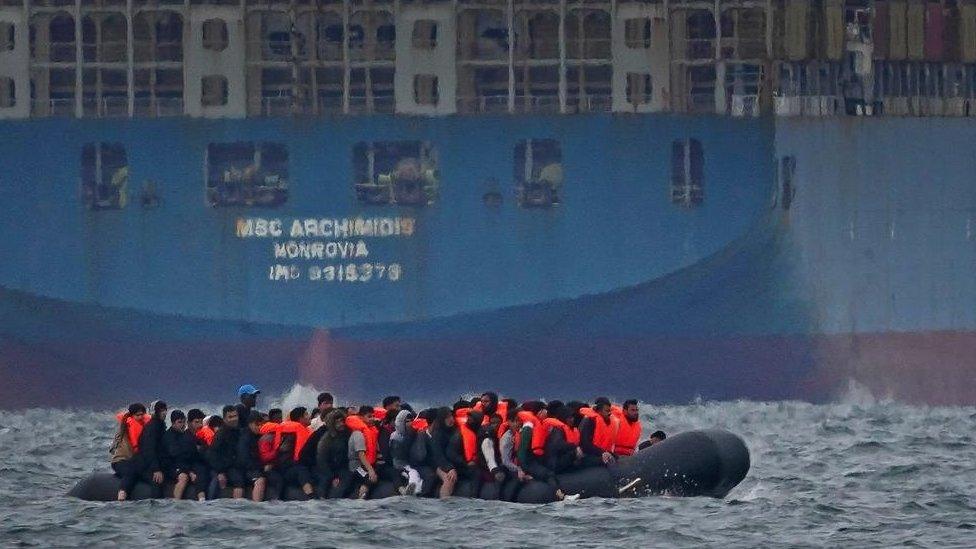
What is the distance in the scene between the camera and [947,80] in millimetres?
75188

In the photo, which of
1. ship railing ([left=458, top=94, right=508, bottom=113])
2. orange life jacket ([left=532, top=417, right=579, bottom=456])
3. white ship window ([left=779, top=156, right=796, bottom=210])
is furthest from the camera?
ship railing ([left=458, top=94, right=508, bottom=113])

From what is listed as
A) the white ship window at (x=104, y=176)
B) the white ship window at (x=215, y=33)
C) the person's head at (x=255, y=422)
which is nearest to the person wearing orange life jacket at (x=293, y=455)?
the person's head at (x=255, y=422)

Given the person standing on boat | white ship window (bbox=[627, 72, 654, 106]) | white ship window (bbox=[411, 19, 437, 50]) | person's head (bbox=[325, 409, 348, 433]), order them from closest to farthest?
person's head (bbox=[325, 409, 348, 433]) < the person standing on boat < white ship window (bbox=[411, 19, 437, 50]) < white ship window (bbox=[627, 72, 654, 106])

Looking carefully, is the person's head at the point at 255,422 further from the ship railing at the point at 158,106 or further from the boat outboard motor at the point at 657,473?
the ship railing at the point at 158,106

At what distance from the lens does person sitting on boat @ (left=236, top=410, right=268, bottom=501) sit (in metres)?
45.4

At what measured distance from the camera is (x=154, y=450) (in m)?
45.7

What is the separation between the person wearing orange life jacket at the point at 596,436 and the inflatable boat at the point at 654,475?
5.4 inches

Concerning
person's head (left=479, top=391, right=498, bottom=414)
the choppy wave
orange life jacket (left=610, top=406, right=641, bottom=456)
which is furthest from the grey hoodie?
orange life jacket (left=610, top=406, right=641, bottom=456)

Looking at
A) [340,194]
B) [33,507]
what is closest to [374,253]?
[340,194]

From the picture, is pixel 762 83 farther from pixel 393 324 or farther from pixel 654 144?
pixel 393 324

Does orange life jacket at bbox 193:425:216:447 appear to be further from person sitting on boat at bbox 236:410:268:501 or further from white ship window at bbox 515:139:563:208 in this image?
white ship window at bbox 515:139:563:208

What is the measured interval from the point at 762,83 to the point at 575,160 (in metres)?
4.75

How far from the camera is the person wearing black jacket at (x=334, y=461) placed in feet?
149

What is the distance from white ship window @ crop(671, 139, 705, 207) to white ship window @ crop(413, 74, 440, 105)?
5.76 metres
